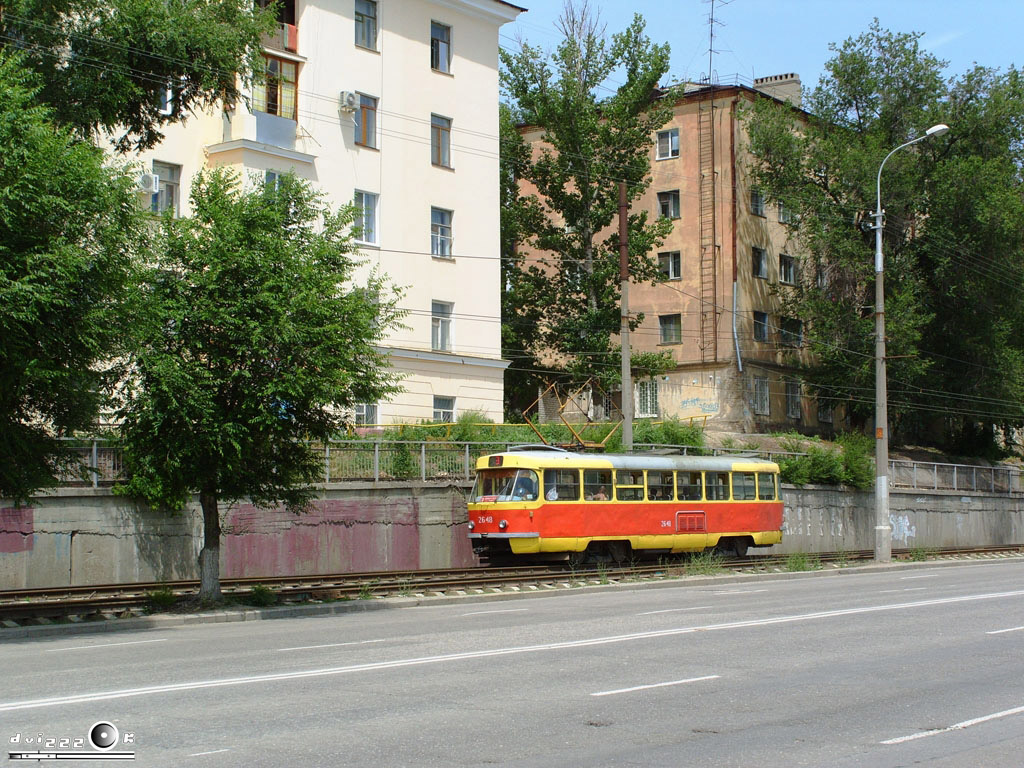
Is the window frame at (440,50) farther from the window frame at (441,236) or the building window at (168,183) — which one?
the building window at (168,183)

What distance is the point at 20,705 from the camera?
9.02 m

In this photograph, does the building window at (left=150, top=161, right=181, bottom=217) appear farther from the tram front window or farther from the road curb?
the road curb

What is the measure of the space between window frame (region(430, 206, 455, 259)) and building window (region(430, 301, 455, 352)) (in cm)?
169

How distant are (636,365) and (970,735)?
3876 centimetres

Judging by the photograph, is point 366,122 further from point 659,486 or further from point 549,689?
point 549,689

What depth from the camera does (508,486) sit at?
25125mm

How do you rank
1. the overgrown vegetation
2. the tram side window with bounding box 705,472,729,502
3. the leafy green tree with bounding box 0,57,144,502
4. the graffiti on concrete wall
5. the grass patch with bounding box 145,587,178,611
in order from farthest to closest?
the overgrown vegetation → the tram side window with bounding box 705,472,729,502 → the graffiti on concrete wall → the grass patch with bounding box 145,587,178,611 → the leafy green tree with bounding box 0,57,144,502

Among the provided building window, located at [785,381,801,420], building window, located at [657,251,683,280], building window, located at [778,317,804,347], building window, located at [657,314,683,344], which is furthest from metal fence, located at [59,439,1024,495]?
building window, located at [778,317,804,347]

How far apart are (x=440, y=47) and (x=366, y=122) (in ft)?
15.2

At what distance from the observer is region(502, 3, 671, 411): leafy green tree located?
155 feet

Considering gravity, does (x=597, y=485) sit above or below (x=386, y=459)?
below

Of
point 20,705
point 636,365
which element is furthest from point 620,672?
point 636,365

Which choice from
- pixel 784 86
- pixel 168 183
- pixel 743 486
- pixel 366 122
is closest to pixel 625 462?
pixel 743 486

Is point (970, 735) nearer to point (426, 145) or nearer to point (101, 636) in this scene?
point (101, 636)
